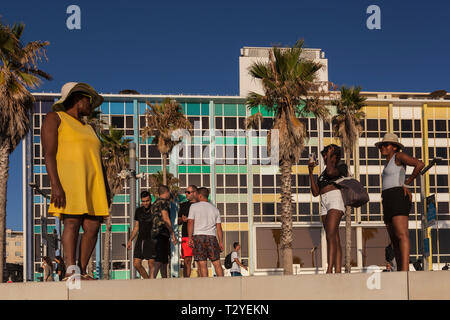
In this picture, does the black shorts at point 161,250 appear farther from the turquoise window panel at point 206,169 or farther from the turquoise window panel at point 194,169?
the turquoise window panel at point 206,169

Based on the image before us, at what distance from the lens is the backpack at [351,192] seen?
7957 mm

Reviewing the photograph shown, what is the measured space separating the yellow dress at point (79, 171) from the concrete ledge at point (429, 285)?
257 cm

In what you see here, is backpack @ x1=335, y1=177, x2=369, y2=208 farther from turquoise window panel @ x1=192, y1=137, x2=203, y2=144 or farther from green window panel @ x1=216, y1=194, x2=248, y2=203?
turquoise window panel @ x1=192, y1=137, x2=203, y2=144

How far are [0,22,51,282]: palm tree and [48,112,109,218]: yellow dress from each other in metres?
19.5

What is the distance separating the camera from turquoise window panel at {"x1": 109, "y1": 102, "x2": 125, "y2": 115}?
68438 millimetres

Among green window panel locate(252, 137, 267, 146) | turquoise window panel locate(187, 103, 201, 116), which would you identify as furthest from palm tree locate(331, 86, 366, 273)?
turquoise window panel locate(187, 103, 201, 116)

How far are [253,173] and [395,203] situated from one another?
60791 millimetres

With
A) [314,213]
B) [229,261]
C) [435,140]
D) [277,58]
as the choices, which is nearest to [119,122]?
[314,213]

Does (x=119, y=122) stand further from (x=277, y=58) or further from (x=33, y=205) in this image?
(x=277, y=58)

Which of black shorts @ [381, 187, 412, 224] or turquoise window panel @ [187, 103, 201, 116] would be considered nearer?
black shorts @ [381, 187, 412, 224]

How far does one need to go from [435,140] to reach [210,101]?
71.8ft

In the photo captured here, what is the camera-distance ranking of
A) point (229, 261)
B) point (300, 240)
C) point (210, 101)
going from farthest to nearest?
point (210, 101), point (300, 240), point (229, 261)

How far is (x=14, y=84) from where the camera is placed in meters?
25.6
